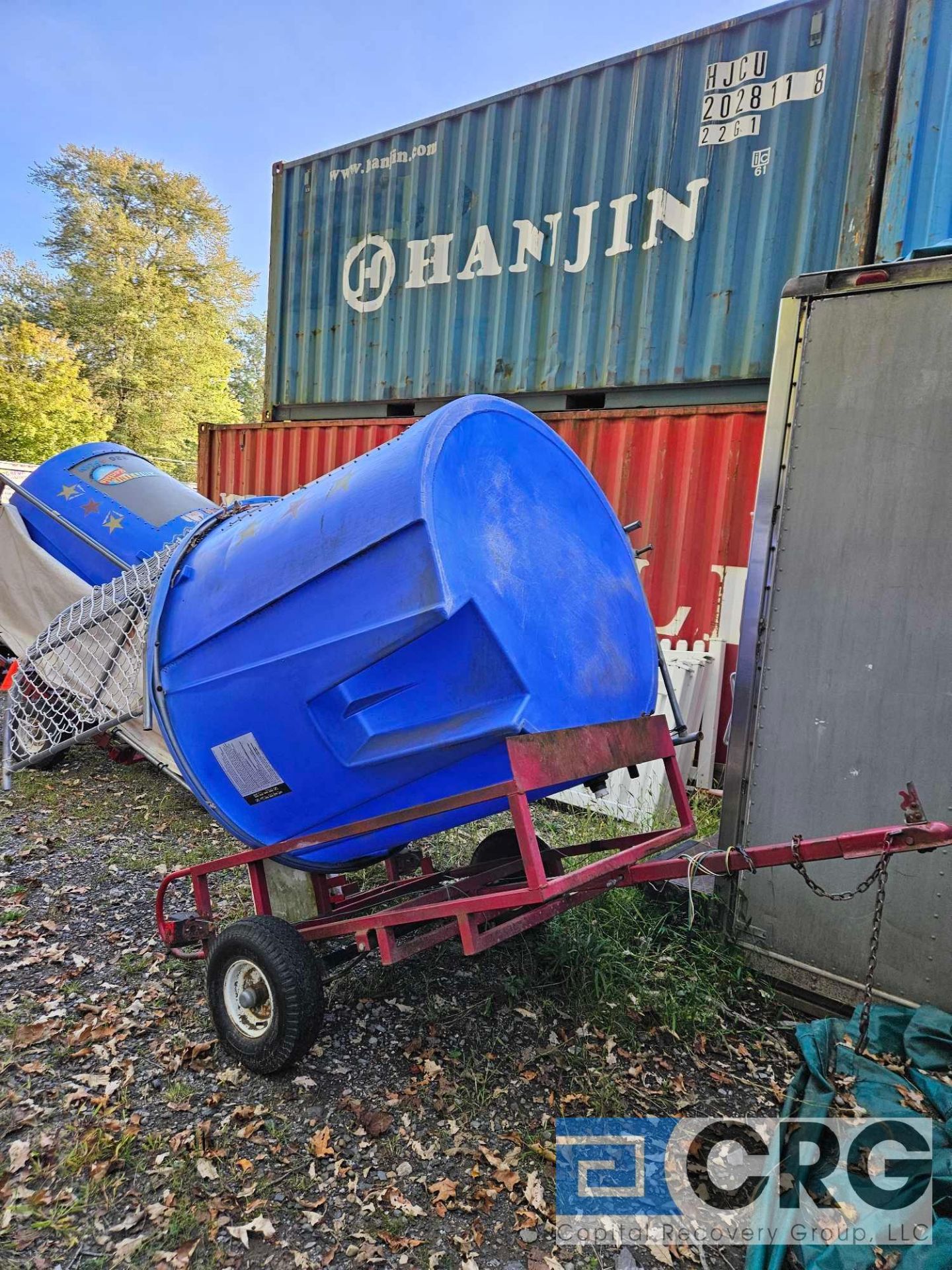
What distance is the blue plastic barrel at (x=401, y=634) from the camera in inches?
90.8

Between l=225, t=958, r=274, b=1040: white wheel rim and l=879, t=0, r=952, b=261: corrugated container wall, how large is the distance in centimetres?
526

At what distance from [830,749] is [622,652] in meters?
0.99

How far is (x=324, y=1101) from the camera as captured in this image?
2.63 metres

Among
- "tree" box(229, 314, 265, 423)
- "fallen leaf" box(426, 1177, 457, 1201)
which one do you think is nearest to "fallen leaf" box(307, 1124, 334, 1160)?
"fallen leaf" box(426, 1177, 457, 1201)

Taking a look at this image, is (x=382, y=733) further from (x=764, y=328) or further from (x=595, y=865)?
(x=764, y=328)

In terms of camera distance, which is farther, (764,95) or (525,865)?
(764,95)

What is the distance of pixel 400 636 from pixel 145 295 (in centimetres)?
3035

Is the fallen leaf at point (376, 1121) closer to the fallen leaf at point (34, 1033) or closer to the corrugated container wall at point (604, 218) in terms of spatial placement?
the fallen leaf at point (34, 1033)

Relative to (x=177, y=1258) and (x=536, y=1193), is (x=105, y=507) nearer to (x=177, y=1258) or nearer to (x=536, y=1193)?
(x=177, y=1258)

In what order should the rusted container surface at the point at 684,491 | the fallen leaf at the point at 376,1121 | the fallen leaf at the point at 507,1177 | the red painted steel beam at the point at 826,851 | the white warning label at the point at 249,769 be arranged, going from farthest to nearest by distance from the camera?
the rusted container surface at the point at 684,491 < the white warning label at the point at 249,769 < the fallen leaf at the point at 376,1121 < the fallen leaf at the point at 507,1177 < the red painted steel beam at the point at 826,851

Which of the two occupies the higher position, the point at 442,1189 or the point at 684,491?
the point at 684,491

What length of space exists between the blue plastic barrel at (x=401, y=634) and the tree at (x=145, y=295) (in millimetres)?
26844

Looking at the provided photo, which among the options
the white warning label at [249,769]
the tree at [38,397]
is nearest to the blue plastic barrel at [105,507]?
the white warning label at [249,769]

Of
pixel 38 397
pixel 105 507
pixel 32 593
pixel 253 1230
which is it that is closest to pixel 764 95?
pixel 105 507
